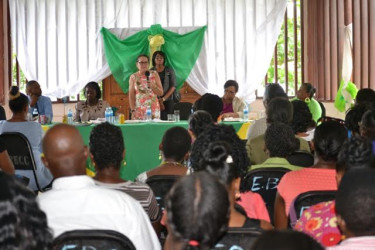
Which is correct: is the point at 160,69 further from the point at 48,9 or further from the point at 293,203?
the point at 293,203

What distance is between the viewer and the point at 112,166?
3660mm

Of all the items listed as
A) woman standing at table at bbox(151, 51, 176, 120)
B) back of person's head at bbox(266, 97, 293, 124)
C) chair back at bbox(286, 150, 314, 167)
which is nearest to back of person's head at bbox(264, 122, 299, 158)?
chair back at bbox(286, 150, 314, 167)

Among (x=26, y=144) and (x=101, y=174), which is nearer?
(x=101, y=174)

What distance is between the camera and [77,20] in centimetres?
1165

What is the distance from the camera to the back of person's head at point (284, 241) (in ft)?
4.90

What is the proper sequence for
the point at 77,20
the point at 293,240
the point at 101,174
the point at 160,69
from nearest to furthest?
the point at 293,240 < the point at 101,174 < the point at 160,69 < the point at 77,20

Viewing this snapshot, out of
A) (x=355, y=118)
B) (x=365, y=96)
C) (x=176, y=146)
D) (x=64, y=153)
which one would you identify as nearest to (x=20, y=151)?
(x=176, y=146)

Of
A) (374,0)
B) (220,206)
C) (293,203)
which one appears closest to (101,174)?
(293,203)

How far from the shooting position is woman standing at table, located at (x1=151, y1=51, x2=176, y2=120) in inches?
371

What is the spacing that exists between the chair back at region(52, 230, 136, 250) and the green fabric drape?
870 cm

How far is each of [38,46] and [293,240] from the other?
10.7m

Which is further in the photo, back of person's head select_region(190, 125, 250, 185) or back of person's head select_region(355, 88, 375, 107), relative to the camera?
back of person's head select_region(355, 88, 375, 107)

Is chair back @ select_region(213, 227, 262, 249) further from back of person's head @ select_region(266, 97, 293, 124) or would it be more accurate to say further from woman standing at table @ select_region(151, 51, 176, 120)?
woman standing at table @ select_region(151, 51, 176, 120)

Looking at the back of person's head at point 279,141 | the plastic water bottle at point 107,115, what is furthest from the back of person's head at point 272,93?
the back of person's head at point 279,141
